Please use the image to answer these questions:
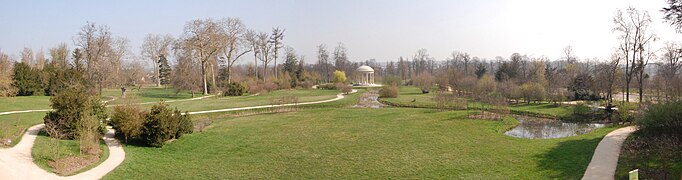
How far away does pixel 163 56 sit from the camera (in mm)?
53719

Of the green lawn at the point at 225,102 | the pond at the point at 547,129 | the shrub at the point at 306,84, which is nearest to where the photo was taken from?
the pond at the point at 547,129

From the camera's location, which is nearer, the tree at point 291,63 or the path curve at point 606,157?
the path curve at point 606,157

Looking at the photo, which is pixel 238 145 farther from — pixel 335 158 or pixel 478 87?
pixel 478 87

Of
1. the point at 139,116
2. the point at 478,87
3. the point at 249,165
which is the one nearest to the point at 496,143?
the point at 249,165

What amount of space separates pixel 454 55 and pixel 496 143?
6486 cm

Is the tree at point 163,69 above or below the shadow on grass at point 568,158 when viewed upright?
above

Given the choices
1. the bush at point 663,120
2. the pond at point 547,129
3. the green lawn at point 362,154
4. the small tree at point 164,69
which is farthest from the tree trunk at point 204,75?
the bush at point 663,120

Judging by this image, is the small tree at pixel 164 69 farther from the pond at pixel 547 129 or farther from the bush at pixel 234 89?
the pond at pixel 547 129

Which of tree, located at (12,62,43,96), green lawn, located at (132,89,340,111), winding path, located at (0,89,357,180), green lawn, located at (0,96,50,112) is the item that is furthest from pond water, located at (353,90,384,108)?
tree, located at (12,62,43,96)

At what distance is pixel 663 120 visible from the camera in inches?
459

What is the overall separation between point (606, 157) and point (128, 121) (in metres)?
14.7

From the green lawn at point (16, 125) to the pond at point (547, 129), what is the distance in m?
17.6

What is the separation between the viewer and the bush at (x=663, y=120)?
37.2 ft

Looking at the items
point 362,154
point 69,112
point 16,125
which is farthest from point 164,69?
point 362,154
